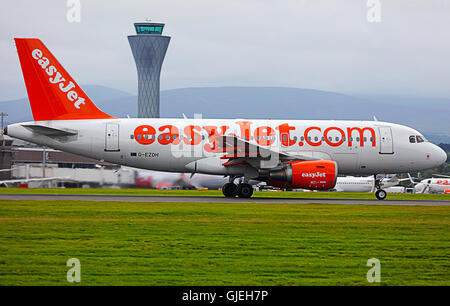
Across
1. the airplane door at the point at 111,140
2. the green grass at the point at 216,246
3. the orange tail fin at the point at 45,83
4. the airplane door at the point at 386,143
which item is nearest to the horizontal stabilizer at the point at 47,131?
the orange tail fin at the point at 45,83

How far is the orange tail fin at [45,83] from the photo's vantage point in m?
30.9

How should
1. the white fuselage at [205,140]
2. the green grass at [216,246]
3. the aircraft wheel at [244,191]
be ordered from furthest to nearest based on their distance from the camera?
the aircraft wheel at [244,191] < the white fuselage at [205,140] < the green grass at [216,246]

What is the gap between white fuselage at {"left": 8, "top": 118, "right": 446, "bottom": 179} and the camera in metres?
31.3

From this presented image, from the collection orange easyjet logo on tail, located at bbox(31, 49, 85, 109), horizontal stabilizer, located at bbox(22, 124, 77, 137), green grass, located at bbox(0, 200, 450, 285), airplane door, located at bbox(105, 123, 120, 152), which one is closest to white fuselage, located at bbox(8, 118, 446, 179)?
airplane door, located at bbox(105, 123, 120, 152)

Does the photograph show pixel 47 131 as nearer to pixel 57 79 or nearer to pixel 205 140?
pixel 57 79

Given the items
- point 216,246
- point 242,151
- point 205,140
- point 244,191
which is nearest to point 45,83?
point 205,140

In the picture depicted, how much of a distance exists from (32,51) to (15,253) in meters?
19.5

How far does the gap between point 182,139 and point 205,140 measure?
1.08 meters

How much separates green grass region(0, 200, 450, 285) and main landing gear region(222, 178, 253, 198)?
8002mm

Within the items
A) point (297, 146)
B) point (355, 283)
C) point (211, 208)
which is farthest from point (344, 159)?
point (355, 283)

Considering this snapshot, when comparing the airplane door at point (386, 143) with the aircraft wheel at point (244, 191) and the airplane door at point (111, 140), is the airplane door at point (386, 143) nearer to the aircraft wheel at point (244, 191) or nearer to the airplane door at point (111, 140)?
the aircraft wheel at point (244, 191)

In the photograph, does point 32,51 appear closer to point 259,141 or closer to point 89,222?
point 259,141

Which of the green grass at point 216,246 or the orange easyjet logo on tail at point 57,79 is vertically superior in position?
the orange easyjet logo on tail at point 57,79
